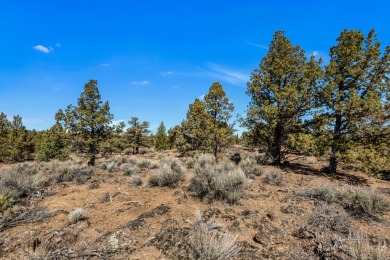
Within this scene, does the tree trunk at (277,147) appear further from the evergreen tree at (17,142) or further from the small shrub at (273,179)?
the evergreen tree at (17,142)

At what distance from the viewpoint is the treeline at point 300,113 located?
1133cm

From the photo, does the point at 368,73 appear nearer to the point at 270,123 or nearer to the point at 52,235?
the point at 270,123

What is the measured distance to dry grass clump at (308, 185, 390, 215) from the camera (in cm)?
563

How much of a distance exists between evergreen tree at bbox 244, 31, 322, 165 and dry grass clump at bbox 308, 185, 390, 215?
7361mm

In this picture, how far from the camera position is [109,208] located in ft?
21.7

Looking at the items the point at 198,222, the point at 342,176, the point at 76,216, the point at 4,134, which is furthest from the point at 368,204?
the point at 4,134

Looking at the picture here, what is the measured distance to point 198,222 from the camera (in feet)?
15.7

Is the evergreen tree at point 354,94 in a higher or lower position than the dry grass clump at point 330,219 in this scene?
higher

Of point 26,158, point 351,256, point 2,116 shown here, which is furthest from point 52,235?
point 2,116

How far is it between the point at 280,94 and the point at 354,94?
3.98 m

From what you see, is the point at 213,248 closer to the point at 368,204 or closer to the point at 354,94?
the point at 368,204

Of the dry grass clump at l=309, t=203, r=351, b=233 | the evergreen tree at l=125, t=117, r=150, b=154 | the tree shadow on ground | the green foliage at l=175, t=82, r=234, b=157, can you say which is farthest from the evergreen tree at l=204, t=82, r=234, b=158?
the evergreen tree at l=125, t=117, r=150, b=154

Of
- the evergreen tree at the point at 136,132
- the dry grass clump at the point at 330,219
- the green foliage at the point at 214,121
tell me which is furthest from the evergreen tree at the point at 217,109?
the evergreen tree at the point at 136,132

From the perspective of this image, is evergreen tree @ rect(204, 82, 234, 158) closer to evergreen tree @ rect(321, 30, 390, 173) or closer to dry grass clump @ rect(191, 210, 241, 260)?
evergreen tree @ rect(321, 30, 390, 173)
